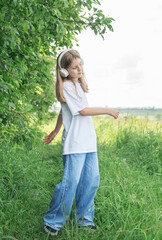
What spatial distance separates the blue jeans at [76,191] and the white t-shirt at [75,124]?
7cm

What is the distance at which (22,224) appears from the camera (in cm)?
255

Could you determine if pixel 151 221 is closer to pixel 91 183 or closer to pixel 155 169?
pixel 91 183

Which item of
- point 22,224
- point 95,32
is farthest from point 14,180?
point 95,32

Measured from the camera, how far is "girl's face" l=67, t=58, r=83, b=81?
2.35m

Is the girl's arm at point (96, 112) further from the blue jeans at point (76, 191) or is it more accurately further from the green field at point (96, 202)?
the green field at point (96, 202)

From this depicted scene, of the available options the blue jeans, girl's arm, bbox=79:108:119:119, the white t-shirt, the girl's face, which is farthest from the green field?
the girl's face

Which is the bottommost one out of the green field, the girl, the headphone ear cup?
the green field

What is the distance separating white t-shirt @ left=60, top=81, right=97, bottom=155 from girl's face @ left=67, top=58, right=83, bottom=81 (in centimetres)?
7

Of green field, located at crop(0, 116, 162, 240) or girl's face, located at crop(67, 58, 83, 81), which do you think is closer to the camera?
green field, located at crop(0, 116, 162, 240)

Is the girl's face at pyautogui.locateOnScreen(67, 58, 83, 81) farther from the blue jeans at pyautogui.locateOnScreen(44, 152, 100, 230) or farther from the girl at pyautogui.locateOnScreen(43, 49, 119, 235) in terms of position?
the blue jeans at pyautogui.locateOnScreen(44, 152, 100, 230)

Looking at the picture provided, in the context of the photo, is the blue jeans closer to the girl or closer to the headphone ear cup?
the girl

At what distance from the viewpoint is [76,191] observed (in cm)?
255

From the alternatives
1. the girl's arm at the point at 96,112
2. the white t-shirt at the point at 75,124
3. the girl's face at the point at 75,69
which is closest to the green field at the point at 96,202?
the white t-shirt at the point at 75,124

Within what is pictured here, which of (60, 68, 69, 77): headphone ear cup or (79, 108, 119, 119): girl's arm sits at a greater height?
(60, 68, 69, 77): headphone ear cup
